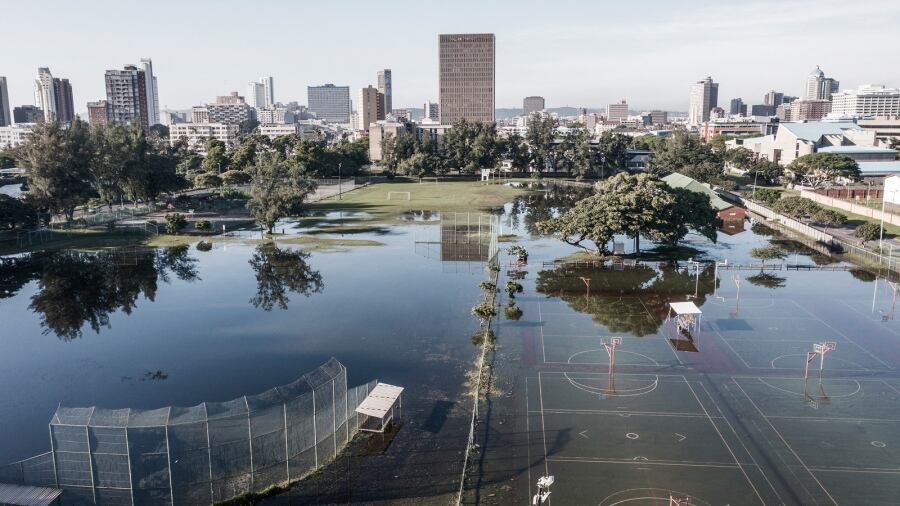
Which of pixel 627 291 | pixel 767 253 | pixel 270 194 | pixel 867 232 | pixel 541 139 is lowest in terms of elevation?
pixel 627 291

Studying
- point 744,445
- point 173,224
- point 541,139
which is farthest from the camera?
point 541,139

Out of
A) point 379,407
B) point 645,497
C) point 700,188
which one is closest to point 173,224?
point 379,407

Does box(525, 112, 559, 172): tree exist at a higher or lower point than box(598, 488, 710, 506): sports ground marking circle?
higher

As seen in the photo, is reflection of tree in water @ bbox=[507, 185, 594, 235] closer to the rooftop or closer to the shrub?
the rooftop

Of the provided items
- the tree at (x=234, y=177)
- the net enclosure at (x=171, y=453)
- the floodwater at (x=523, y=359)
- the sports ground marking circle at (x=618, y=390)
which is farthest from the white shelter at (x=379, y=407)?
the tree at (x=234, y=177)

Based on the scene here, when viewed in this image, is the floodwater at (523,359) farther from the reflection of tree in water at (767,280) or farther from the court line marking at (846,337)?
the reflection of tree in water at (767,280)

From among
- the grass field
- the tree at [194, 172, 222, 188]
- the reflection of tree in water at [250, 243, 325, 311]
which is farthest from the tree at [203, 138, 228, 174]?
the reflection of tree in water at [250, 243, 325, 311]

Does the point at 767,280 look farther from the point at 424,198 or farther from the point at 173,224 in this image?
the point at 424,198
